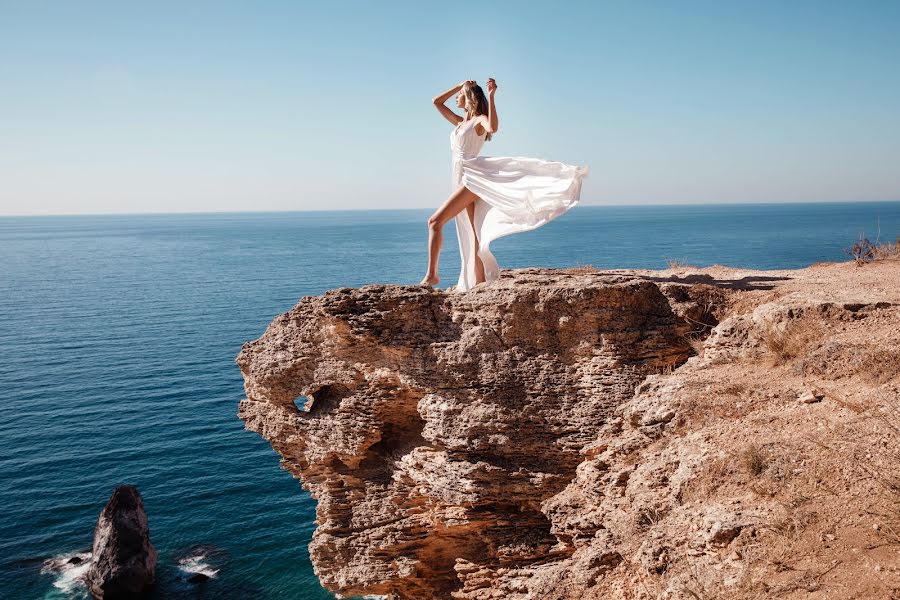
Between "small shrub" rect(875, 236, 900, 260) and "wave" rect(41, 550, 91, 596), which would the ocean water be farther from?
"small shrub" rect(875, 236, 900, 260)

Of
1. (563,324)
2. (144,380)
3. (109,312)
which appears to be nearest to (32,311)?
(109,312)

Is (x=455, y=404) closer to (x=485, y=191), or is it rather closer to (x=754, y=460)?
(x=485, y=191)

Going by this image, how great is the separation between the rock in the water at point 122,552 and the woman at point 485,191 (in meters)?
18.7

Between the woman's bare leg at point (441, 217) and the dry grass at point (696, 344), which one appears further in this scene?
the woman's bare leg at point (441, 217)

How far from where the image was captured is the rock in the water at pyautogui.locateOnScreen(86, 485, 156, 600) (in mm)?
22875

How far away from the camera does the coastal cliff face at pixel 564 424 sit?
7.26m

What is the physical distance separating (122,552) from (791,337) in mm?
23568

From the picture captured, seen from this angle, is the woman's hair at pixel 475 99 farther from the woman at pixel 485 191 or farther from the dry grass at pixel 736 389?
the dry grass at pixel 736 389

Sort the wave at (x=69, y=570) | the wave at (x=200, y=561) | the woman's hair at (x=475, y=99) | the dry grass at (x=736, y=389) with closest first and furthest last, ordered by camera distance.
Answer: the dry grass at (x=736, y=389) → the woman's hair at (x=475, y=99) → the wave at (x=69, y=570) → the wave at (x=200, y=561)

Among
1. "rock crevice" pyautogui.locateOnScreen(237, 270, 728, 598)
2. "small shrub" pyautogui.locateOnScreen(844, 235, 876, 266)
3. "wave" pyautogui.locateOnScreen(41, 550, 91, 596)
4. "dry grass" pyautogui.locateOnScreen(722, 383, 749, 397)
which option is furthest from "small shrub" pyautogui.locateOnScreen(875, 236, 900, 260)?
"wave" pyautogui.locateOnScreen(41, 550, 91, 596)

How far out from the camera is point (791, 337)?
9.14 metres

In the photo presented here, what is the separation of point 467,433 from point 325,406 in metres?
3.29

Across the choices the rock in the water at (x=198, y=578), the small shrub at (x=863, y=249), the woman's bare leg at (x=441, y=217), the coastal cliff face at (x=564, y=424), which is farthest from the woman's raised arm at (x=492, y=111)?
the rock in the water at (x=198, y=578)

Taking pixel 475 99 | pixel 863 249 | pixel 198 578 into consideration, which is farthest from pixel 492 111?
pixel 198 578
